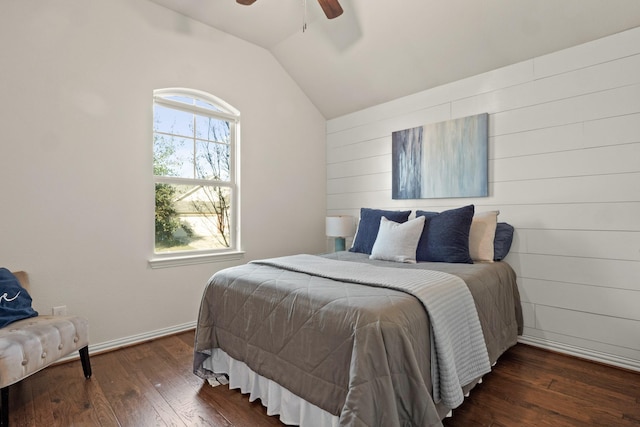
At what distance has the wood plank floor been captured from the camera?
1.72 meters

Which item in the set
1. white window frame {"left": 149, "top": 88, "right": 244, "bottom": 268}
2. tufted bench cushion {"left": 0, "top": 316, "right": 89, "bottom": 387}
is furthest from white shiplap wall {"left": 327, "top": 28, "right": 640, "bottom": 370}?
tufted bench cushion {"left": 0, "top": 316, "right": 89, "bottom": 387}

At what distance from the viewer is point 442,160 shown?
3.19 m

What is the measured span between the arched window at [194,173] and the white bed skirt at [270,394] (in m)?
1.38

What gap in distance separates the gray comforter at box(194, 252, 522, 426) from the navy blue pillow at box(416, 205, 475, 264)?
10.5 inches

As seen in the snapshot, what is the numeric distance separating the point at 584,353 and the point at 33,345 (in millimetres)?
3520

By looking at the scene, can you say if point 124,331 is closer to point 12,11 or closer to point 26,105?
point 26,105

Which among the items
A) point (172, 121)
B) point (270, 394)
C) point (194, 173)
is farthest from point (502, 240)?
point (172, 121)

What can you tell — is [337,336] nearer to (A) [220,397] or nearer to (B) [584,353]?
(A) [220,397]

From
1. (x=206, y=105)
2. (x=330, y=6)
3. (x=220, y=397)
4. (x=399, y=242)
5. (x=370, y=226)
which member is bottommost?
(x=220, y=397)

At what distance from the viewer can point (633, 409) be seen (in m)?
1.79

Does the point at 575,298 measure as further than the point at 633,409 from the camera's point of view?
Yes

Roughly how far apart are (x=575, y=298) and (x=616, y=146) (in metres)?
1.12

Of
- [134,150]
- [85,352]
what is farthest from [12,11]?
[85,352]

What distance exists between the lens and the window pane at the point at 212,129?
3344 millimetres
